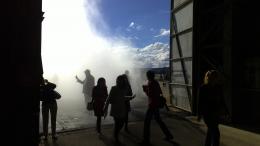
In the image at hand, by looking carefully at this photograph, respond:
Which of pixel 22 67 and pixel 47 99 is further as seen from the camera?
pixel 47 99

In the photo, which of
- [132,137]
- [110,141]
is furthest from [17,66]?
[132,137]

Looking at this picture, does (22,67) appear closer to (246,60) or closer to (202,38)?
(246,60)

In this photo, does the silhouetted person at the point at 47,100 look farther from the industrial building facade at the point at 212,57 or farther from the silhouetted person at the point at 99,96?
the industrial building facade at the point at 212,57

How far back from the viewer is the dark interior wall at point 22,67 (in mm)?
3457

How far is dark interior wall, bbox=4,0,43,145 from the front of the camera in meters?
3.46

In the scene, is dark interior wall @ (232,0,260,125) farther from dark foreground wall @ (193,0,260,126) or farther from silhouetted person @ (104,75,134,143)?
silhouetted person @ (104,75,134,143)

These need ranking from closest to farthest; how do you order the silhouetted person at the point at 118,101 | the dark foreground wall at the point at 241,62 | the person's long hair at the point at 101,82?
the silhouetted person at the point at 118,101 < the person's long hair at the point at 101,82 < the dark foreground wall at the point at 241,62

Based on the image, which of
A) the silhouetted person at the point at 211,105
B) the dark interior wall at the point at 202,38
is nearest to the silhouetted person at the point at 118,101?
the silhouetted person at the point at 211,105

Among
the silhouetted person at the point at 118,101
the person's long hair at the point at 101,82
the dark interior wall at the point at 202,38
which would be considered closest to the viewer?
the silhouetted person at the point at 118,101

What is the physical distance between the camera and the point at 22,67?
11.7 feet

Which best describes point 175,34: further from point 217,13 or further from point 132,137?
point 132,137

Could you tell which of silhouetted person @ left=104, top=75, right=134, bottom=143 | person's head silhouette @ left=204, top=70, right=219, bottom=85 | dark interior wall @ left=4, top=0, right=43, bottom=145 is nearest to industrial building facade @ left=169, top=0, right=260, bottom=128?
person's head silhouette @ left=204, top=70, right=219, bottom=85

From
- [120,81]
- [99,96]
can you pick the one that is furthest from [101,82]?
[120,81]

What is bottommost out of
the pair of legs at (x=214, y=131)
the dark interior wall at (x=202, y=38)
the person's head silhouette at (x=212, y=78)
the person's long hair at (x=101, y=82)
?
the pair of legs at (x=214, y=131)
